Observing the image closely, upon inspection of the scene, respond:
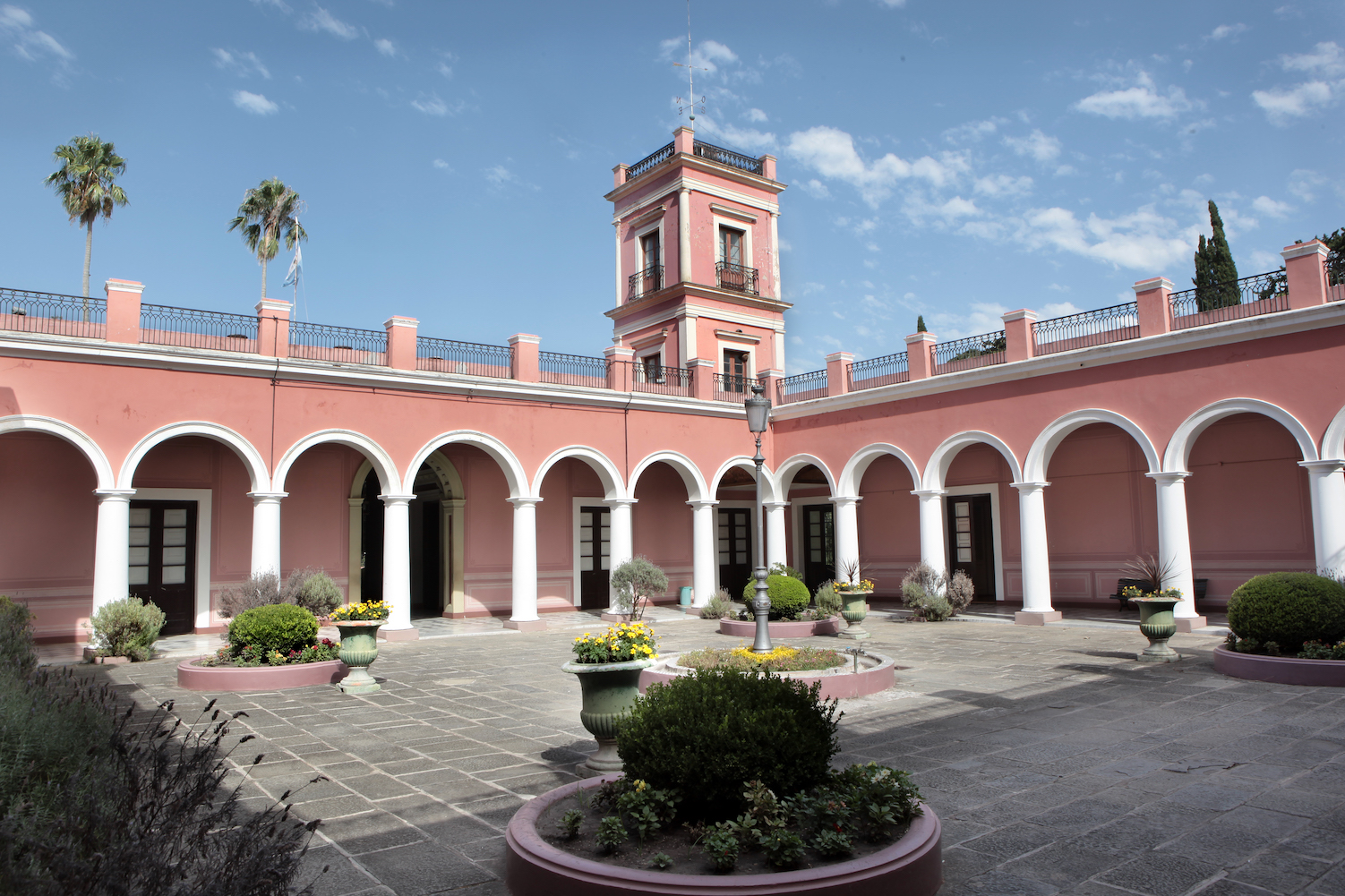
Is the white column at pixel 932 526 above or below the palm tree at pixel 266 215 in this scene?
below

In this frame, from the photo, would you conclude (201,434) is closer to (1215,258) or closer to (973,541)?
(973,541)

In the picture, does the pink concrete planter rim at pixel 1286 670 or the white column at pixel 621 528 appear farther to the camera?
the white column at pixel 621 528

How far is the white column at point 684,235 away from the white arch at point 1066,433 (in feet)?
32.9

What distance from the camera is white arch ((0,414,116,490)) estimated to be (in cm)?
1180

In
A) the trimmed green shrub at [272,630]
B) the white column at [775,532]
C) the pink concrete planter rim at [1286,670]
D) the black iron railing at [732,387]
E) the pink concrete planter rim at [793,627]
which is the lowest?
→ the pink concrete planter rim at [793,627]

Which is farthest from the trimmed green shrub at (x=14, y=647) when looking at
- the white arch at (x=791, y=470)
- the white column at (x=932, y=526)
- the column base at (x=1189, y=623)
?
the white arch at (x=791, y=470)

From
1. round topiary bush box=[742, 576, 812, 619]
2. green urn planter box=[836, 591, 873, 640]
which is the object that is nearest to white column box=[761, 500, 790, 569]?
round topiary bush box=[742, 576, 812, 619]

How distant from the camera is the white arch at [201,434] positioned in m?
12.6

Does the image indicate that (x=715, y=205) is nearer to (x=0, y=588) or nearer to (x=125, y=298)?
(x=125, y=298)

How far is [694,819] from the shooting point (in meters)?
3.80

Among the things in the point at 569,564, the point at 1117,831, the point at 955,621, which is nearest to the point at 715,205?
the point at 569,564

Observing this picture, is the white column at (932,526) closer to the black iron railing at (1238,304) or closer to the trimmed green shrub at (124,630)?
the black iron railing at (1238,304)

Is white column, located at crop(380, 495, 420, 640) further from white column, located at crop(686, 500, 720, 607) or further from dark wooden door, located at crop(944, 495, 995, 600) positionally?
dark wooden door, located at crop(944, 495, 995, 600)

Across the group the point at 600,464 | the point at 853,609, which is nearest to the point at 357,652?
the point at 853,609
